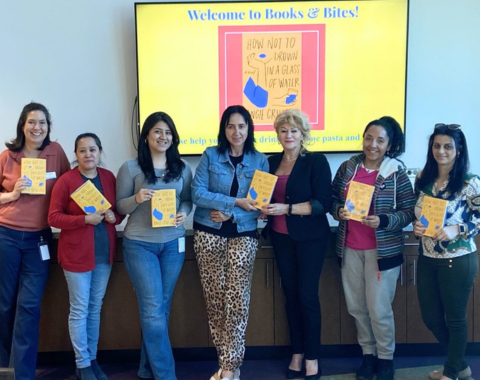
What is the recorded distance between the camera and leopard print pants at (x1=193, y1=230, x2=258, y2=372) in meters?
2.36

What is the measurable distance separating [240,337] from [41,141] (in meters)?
1.63

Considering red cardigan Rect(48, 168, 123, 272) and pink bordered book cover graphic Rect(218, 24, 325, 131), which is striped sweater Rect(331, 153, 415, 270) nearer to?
pink bordered book cover graphic Rect(218, 24, 325, 131)

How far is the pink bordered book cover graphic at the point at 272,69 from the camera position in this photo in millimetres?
3131

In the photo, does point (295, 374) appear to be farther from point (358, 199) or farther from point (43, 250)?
point (43, 250)

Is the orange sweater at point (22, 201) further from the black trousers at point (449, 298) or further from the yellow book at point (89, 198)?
the black trousers at point (449, 298)

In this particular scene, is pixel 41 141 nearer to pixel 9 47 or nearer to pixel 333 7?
pixel 9 47

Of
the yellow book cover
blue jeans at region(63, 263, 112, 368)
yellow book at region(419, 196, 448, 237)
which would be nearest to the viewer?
yellow book at region(419, 196, 448, 237)

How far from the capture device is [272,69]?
3180 millimetres

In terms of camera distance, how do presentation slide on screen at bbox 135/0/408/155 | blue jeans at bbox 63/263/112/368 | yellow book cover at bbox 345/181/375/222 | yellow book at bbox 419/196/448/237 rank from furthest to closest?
1. presentation slide on screen at bbox 135/0/408/155
2. blue jeans at bbox 63/263/112/368
3. yellow book cover at bbox 345/181/375/222
4. yellow book at bbox 419/196/448/237

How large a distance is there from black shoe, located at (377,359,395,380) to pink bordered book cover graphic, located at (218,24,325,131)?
1700 millimetres

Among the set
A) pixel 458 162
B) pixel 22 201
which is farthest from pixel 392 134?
pixel 22 201

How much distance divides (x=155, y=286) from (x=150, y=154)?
75 centimetres

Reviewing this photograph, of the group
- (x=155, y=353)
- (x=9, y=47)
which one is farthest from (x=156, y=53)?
(x=155, y=353)

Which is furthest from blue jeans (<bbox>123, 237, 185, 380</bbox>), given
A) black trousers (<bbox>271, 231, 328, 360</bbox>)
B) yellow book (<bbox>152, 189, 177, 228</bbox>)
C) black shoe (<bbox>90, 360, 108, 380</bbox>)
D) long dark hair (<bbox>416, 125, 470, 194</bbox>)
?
long dark hair (<bbox>416, 125, 470, 194</bbox>)
